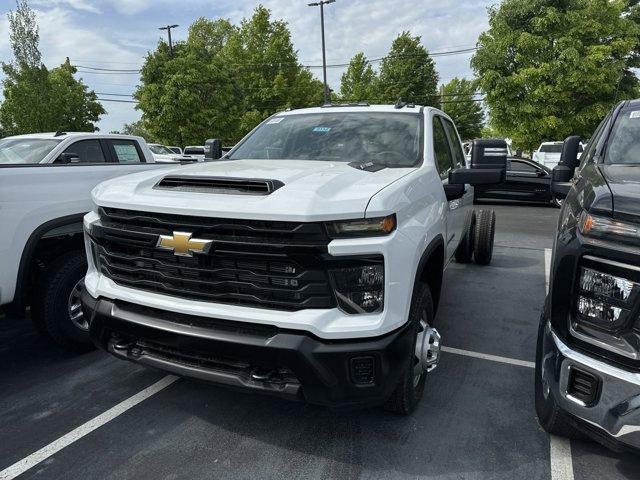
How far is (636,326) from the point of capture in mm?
1974

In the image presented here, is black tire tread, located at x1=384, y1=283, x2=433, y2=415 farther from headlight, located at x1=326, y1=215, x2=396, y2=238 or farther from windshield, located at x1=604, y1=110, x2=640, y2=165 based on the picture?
windshield, located at x1=604, y1=110, x2=640, y2=165

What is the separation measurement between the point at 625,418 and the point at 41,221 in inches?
144

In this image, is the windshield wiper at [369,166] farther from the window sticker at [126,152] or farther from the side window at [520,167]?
the side window at [520,167]

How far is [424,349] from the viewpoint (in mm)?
2764

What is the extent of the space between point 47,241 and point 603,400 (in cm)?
374

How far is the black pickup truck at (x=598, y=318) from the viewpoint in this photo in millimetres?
1967

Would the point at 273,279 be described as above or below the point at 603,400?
above

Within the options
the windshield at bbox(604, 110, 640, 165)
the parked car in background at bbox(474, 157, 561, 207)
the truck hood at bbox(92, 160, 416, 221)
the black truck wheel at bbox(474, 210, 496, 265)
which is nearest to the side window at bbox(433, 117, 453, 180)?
the truck hood at bbox(92, 160, 416, 221)

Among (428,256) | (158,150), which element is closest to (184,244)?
(428,256)

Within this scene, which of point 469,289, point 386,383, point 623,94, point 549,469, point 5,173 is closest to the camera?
point 386,383

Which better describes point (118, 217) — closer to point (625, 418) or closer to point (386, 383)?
point (386, 383)

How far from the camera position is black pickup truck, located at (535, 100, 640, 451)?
6.45ft

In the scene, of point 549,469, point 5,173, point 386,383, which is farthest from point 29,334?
point 549,469

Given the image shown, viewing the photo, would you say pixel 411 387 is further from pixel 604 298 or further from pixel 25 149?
pixel 25 149
